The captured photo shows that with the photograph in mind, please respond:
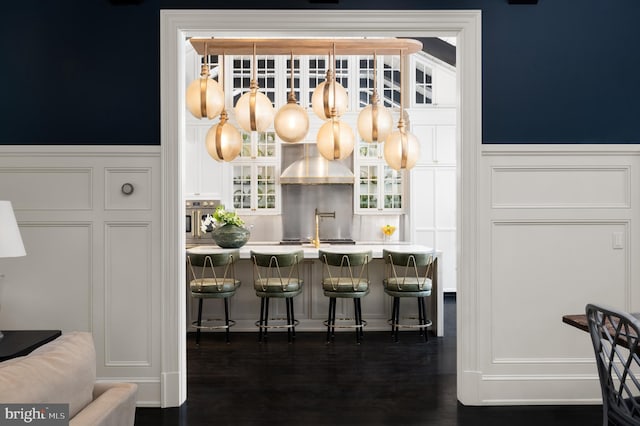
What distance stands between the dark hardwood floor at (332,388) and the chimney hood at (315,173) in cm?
295

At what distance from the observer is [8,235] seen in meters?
2.58

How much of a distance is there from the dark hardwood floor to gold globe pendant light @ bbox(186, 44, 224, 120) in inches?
87.4

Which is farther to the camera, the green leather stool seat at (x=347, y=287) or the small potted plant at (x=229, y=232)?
the small potted plant at (x=229, y=232)

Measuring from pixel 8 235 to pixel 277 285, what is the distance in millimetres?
2759

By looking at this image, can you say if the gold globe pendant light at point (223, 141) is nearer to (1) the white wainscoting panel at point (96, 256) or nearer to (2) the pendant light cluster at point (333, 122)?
(2) the pendant light cluster at point (333, 122)

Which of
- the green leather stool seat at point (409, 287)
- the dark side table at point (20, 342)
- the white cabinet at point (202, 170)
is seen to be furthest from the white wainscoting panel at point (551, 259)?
the white cabinet at point (202, 170)

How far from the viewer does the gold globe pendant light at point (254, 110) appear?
450 cm

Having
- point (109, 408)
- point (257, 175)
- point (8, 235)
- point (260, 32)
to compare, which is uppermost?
point (260, 32)

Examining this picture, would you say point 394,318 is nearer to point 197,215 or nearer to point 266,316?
point 266,316

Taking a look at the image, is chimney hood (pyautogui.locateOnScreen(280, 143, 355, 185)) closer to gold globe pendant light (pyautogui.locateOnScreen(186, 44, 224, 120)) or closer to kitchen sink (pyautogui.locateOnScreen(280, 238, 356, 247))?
kitchen sink (pyautogui.locateOnScreen(280, 238, 356, 247))

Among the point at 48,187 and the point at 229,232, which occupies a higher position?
the point at 48,187

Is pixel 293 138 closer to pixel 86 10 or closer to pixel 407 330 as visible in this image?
pixel 86 10

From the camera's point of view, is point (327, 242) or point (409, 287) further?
point (327, 242)

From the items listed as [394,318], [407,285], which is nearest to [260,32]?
[407,285]
